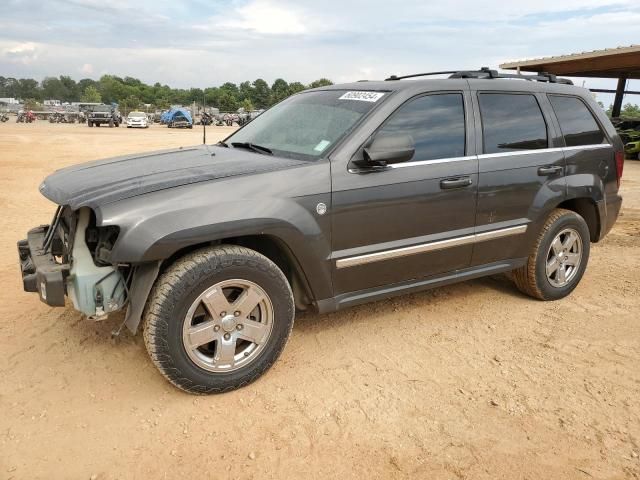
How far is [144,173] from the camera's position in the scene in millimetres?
3184

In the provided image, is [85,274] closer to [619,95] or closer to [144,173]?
[144,173]

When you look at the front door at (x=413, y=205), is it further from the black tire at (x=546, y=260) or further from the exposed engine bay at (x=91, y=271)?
the exposed engine bay at (x=91, y=271)

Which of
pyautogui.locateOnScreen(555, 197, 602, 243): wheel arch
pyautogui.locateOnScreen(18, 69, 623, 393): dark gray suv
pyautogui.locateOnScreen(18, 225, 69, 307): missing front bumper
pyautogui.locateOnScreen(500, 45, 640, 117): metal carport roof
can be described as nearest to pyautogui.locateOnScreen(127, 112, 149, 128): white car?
pyautogui.locateOnScreen(500, 45, 640, 117): metal carport roof

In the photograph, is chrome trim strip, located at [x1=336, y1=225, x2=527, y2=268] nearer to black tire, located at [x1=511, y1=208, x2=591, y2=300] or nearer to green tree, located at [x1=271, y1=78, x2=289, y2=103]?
black tire, located at [x1=511, y1=208, x2=591, y2=300]

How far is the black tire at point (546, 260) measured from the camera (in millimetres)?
4367

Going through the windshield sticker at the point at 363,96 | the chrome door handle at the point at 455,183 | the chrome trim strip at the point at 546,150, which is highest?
the windshield sticker at the point at 363,96

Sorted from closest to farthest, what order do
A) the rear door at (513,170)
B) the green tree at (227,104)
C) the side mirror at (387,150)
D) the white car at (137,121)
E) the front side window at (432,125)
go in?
1. the side mirror at (387,150)
2. the front side window at (432,125)
3. the rear door at (513,170)
4. the white car at (137,121)
5. the green tree at (227,104)

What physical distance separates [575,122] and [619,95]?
1844 centimetres

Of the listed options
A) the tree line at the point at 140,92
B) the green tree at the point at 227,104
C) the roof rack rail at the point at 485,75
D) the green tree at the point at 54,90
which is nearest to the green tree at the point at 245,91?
the tree line at the point at 140,92

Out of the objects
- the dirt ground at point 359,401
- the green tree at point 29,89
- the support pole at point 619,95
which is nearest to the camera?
the dirt ground at point 359,401

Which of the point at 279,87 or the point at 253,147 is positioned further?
the point at 279,87

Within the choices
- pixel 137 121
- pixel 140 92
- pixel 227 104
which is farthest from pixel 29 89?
pixel 137 121

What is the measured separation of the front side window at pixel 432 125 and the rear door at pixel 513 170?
19 centimetres

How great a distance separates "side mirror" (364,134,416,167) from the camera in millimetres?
3234
